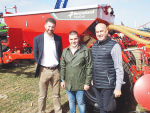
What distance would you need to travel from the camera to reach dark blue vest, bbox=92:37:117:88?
157 cm

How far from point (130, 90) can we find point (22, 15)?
3.17 m

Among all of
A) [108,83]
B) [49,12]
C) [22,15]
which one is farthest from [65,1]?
[108,83]

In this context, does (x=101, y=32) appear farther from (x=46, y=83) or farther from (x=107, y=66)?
(x=46, y=83)

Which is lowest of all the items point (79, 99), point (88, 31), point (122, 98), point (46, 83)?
point (122, 98)

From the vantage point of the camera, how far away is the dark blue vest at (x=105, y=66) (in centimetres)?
157

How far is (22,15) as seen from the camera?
3533mm

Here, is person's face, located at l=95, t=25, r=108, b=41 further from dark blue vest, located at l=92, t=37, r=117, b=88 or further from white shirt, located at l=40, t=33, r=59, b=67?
white shirt, located at l=40, t=33, r=59, b=67

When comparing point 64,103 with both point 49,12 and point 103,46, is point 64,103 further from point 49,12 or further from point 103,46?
point 49,12

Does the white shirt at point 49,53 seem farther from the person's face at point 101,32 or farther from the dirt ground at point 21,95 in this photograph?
the dirt ground at point 21,95

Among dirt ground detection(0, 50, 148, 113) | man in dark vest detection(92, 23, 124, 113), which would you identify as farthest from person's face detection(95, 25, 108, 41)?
dirt ground detection(0, 50, 148, 113)

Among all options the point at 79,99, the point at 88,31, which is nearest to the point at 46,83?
the point at 79,99

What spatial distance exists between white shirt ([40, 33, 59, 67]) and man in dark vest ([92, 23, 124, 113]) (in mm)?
753

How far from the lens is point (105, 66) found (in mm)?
1584

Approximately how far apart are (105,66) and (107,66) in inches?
0.9
